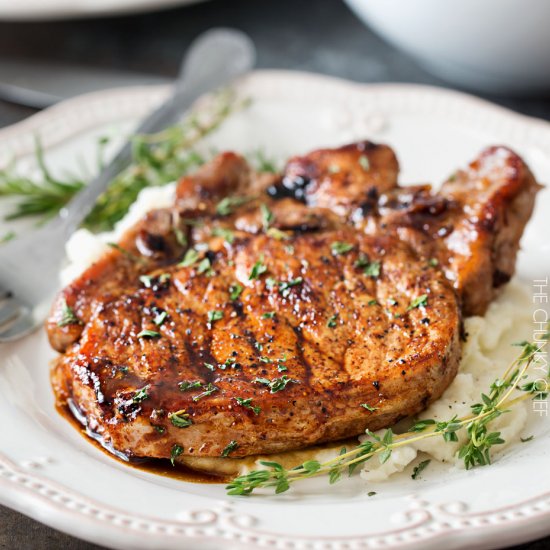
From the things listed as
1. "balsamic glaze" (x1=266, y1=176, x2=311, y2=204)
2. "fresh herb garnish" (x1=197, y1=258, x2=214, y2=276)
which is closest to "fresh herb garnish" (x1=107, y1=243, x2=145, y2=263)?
"fresh herb garnish" (x1=197, y1=258, x2=214, y2=276)

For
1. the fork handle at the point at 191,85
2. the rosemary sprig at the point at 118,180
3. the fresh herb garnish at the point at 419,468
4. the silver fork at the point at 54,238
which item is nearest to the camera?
the fresh herb garnish at the point at 419,468

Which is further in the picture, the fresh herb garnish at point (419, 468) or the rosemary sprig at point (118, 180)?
Result: the rosemary sprig at point (118, 180)

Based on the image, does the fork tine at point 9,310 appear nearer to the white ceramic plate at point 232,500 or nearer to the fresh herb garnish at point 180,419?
the white ceramic plate at point 232,500

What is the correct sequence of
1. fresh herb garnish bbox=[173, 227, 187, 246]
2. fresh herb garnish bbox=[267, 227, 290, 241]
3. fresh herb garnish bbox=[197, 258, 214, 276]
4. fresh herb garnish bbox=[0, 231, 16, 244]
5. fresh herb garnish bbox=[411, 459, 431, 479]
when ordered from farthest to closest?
fresh herb garnish bbox=[0, 231, 16, 244]
fresh herb garnish bbox=[173, 227, 187, 246]
fresh herb garnish bbox=[267, 227, 290, 241]
fresh herb garnish bbox=[197, 258, 214, 276]
fresh herb garnish bbox=[411, 459, 431, 479]

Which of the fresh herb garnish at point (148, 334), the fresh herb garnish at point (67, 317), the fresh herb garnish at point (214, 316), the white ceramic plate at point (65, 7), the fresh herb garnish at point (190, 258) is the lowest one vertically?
the fresh herb garnish at point (67, 317)

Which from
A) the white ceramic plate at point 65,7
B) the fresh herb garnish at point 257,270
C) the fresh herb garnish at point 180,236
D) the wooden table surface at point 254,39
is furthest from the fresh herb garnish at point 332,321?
the white ceramic plate at point 65,7

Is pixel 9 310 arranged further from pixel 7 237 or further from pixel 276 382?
pixel 276 382

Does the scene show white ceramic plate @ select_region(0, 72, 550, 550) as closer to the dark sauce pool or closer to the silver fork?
the dark sauce pool
